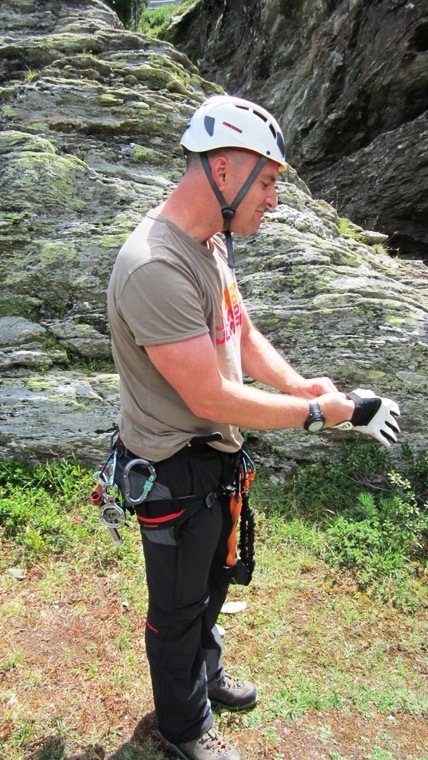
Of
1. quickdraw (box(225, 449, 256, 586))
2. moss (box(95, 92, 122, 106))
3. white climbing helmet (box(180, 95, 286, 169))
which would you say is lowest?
quickdraw (box(225, 449, 256, 586))

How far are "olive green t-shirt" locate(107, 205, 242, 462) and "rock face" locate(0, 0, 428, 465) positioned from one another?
3069 millimetres

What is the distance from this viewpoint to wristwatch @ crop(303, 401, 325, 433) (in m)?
2.53

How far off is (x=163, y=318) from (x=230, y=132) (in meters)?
0.86

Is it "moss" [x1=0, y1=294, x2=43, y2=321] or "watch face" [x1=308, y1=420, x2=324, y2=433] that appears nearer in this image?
"watch face" [x1=308, y1=420, x2=324, y2=433]

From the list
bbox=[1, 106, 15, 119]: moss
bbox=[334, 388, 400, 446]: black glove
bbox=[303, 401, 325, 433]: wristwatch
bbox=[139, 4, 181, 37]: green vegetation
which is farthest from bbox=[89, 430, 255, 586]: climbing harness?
bbox=[139, 4, 181, 37]: green vegetation

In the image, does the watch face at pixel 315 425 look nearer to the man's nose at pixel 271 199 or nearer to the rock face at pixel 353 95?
the man's nose at pixel 271 199

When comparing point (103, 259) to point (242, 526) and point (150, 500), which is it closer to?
point (242, 526)

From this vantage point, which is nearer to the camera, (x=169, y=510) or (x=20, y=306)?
(x=169, y=510)

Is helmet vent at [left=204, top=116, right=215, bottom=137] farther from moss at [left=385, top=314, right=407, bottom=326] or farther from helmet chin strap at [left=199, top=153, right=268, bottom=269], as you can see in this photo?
moss at [left=385, top=314, right=407, bottom=326]

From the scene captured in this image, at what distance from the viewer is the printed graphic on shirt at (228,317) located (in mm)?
2518

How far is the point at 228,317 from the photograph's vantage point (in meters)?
2.65

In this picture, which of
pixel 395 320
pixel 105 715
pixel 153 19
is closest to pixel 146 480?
pixel 105 715

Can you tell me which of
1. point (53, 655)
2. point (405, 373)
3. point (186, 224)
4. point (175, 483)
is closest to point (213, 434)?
point (175, 483)

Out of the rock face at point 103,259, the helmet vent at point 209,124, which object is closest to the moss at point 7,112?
the rock face at point 103,259
